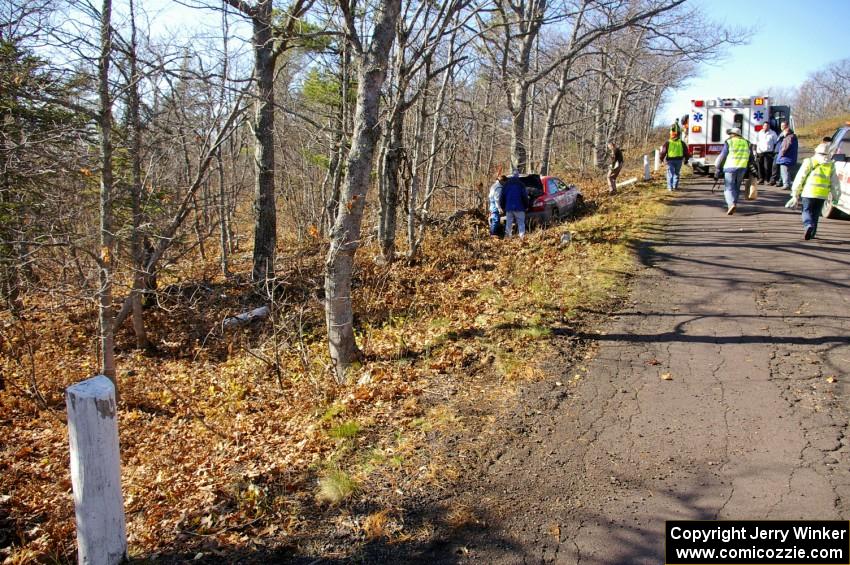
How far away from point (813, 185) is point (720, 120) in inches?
467

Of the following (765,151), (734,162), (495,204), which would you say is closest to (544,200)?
(495,204)

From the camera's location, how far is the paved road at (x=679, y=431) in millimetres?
3441

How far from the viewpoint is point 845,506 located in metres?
3.43

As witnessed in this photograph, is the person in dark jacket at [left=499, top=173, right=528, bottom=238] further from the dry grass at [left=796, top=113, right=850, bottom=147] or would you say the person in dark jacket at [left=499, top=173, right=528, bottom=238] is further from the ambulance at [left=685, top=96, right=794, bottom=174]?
the dry grass at [left=796, top=113, right=850, bottom=147]

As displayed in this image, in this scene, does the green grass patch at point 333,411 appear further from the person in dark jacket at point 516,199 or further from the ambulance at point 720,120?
the ambulance at point 720,120

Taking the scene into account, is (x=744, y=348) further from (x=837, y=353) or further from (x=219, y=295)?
(x=219, y=295)

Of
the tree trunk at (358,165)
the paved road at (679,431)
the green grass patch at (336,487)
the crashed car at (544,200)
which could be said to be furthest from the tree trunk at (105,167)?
the crashed car at (544,200)

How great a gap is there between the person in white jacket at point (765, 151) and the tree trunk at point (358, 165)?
15.6 meters

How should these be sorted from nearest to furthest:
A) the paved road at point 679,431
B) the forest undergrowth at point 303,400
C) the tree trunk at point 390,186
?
the paved road at point 679,431 → the forest undergrowth at point 303,400 → the tree trunk at point 390,186

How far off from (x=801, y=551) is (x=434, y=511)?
2175 millimetres

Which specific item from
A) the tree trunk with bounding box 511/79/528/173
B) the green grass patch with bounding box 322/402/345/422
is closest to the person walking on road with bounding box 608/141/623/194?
the tree trunk with bounding box 511/79/528/173

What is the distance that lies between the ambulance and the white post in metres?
21.8

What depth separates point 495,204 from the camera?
13.8m

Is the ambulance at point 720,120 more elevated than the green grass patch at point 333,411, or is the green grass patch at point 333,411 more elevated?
the ambulance at point 720,120
